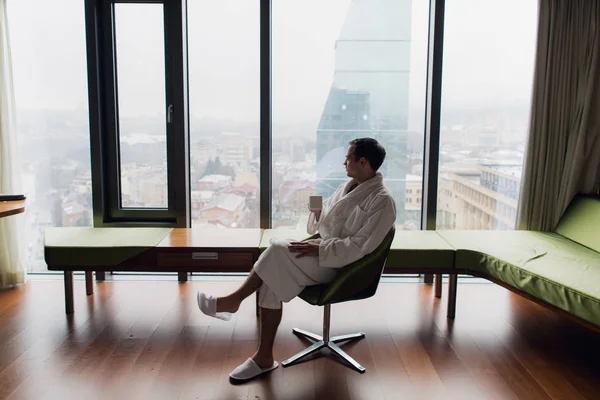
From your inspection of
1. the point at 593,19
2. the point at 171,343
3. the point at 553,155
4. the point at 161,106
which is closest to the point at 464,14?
the point at 593,19

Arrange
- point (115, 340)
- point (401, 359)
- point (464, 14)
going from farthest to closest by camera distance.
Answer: point (464, 14)
point (115, 340)
point (401, 359)

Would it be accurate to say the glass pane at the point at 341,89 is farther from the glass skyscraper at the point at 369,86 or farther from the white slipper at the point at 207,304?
the white slipper at the point at 207,304

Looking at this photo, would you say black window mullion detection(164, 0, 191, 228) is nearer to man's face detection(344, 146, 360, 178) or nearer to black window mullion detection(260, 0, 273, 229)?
black window mullion detection(260, 0, 273, 229)

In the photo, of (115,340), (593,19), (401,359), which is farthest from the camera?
(593,19)

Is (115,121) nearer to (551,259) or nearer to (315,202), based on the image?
(315,202)

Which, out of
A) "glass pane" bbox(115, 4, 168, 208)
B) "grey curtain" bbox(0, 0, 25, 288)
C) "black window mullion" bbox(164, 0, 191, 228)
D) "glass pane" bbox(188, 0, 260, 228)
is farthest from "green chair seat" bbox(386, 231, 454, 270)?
"grey curtain" bbox(0, 0, 25, 288)

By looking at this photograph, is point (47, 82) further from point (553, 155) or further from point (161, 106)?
point (553, 155)

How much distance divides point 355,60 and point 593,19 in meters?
1.58

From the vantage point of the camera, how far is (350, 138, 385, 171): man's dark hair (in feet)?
8.27

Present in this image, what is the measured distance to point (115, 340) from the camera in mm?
2805

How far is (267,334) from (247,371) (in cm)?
19

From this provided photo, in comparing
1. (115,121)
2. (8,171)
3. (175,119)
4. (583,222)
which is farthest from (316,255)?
(8,171)

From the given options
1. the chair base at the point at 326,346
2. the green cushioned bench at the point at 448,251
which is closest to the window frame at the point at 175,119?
the green cushioned bench at the point at 448,251

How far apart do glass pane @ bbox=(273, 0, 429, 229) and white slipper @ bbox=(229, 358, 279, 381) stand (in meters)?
1.53
